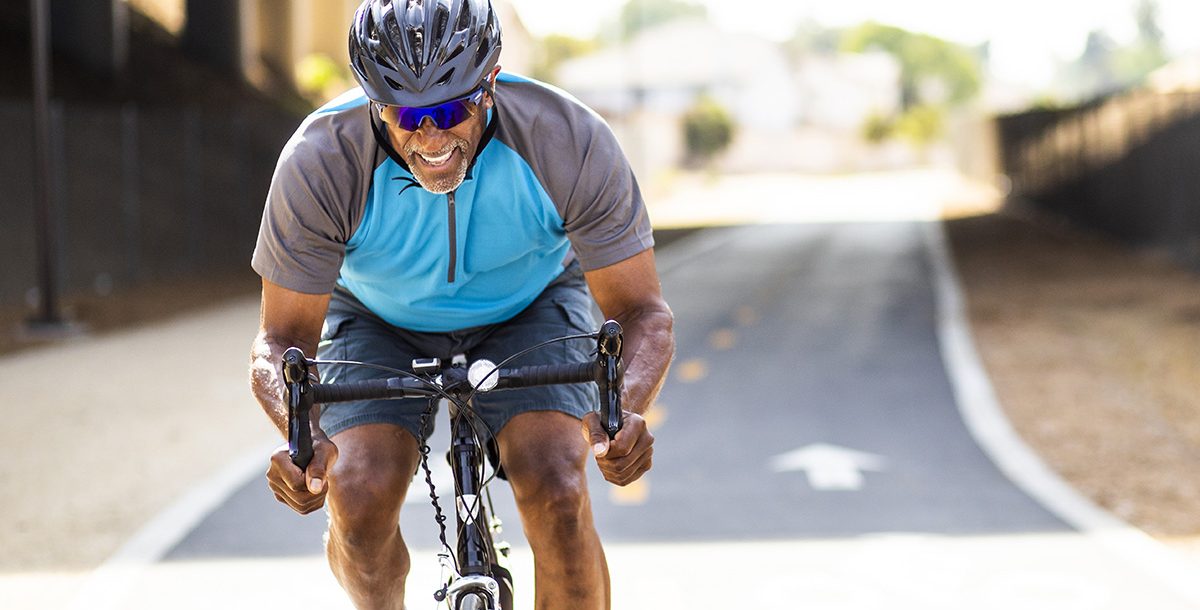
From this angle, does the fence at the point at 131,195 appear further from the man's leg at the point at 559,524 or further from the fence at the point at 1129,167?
the man's leg at the point at 559,524

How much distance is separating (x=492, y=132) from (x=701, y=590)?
3.09 metres

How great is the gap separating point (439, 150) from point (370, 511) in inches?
36.4

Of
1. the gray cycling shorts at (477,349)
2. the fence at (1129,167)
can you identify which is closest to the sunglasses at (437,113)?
the gray cycling shorts at (477,349)

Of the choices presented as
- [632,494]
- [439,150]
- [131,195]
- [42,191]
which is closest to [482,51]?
[439,150]

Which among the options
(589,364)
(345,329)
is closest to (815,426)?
(345,329)

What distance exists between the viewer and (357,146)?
3.71 metres

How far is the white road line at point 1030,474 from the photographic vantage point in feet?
21.4

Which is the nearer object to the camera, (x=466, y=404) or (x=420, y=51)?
(x=420, y=51)

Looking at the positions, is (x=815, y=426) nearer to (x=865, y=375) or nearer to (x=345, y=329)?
(x=865, y=375)

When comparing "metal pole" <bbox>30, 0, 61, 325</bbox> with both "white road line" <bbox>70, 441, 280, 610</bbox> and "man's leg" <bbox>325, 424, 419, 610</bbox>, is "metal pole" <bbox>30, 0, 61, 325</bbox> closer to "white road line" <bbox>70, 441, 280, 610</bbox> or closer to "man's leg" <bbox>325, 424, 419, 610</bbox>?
"white road line" <bbox>70, 441, 280, 610</bbox>

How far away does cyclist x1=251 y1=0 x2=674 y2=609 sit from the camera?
344cm

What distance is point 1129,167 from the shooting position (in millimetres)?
25562

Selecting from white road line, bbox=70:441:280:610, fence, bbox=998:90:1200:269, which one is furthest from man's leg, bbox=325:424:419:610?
fence, bbox=998:90:1200:269

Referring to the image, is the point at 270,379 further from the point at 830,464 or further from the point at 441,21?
the point at 830,464
